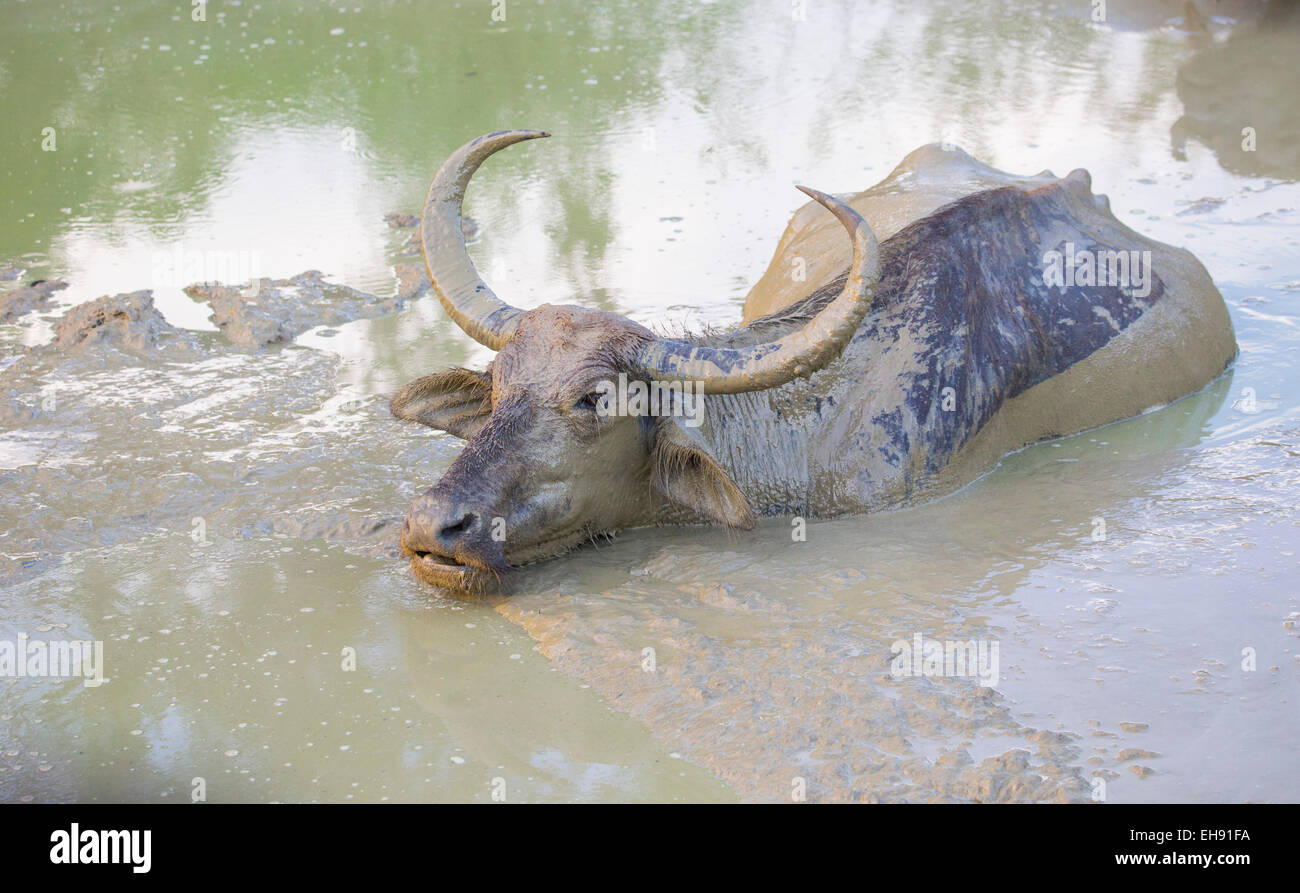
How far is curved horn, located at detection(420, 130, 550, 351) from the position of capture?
496cm

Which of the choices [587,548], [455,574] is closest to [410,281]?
[587,548]

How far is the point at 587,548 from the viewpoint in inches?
193

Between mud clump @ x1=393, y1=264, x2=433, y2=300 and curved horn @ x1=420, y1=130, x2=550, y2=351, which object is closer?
curved horn @ x1=420, y1=130, x2=550, y2=351

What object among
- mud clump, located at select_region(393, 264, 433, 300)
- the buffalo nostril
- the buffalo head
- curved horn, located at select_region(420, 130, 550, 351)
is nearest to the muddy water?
mud clump, located at select_region(393, 264, 433, 300)

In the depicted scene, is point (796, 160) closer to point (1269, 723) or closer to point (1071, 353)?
point (1071, 353)

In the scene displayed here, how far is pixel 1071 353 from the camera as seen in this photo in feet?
19.0

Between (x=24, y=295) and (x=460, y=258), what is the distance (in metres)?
3.81

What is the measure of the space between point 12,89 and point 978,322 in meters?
10.5

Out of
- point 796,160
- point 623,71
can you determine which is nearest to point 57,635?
point 796,160

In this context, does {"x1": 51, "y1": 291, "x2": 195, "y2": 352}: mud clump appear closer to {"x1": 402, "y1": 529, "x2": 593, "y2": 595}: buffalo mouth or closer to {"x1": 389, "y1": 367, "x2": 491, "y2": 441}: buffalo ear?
{"x1": 389, "y1": 367, "x2": 491, "y2": 441}: buffalo ear

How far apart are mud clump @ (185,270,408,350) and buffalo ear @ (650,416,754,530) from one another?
10.0 ft

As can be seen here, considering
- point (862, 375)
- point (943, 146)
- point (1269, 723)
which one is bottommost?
point (1269, 723)

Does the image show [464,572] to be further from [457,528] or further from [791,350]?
[791,350]

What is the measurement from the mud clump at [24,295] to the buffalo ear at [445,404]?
342cm
